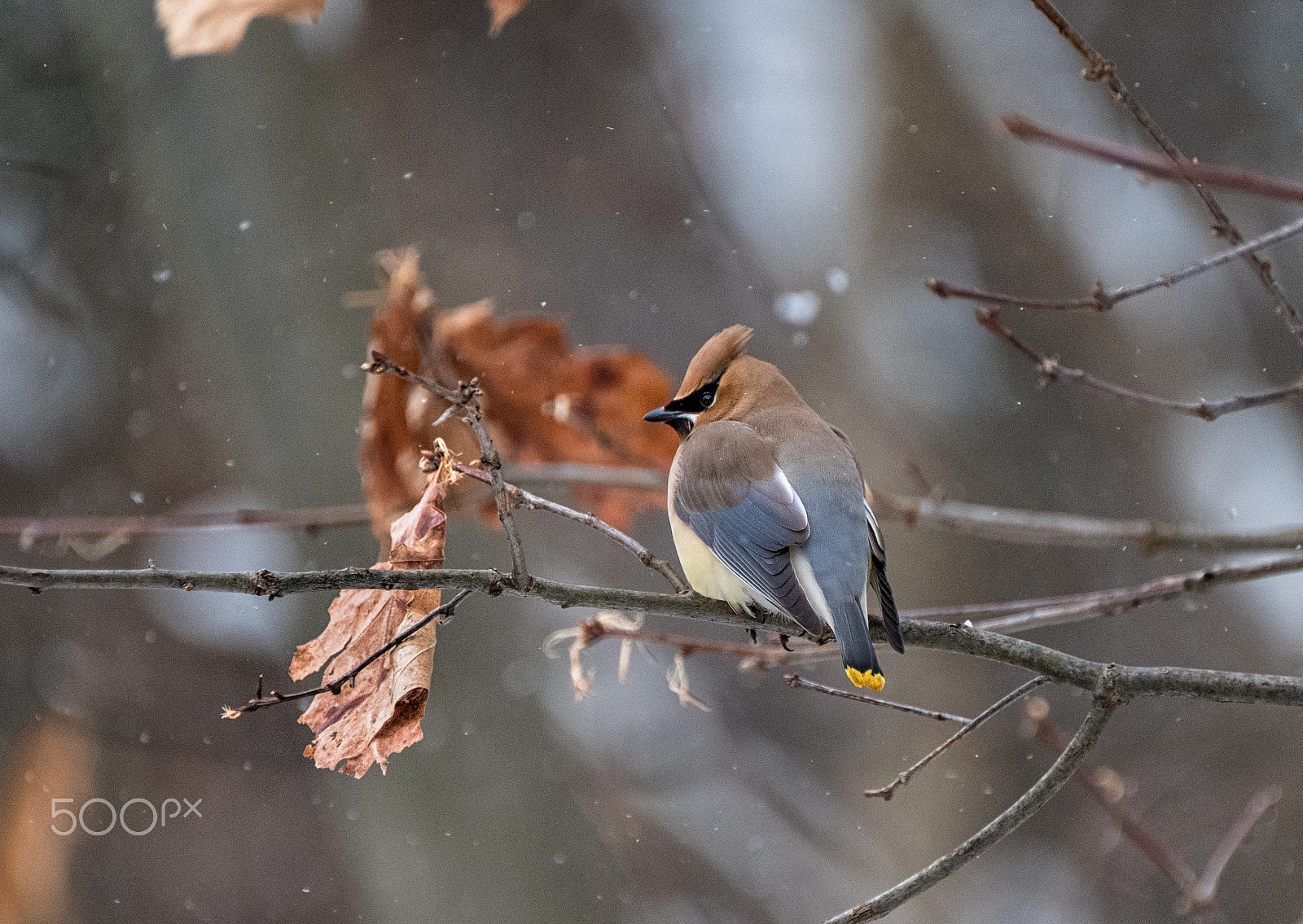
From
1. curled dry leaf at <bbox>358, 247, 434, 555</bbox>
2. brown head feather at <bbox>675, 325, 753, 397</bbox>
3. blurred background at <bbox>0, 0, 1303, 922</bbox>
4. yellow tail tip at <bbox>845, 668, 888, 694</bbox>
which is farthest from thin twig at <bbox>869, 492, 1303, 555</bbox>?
curled dry leaf at <bbox>358, 247, 434, 555</bbox>

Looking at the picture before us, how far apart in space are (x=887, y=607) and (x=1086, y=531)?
81 cm

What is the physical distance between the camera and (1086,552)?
3.64 m

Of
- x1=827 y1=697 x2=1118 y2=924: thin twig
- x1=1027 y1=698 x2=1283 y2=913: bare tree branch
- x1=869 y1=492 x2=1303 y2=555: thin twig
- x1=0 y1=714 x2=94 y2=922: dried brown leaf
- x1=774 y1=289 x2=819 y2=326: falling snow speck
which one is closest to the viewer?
x1=827 y1=697 x2=1118 y2=924: thin twig

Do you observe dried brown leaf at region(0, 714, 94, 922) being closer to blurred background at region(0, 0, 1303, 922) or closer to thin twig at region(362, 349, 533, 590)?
blurred background at region(0, 0, 1303, 922)

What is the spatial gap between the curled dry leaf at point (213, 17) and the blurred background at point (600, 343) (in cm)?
30

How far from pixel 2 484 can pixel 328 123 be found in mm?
1385

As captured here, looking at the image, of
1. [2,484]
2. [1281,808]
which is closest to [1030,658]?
[1281,808]

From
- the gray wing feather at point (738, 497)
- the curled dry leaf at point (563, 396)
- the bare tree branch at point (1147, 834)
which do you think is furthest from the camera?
the curled dry leaf at point (563, 396)

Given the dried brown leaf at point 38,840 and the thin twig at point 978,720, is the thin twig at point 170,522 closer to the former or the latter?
the dried brown leaf at point 38,840

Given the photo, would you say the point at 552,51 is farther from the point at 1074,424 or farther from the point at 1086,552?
the point at 1086,552

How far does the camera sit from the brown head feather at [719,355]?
1827 mm

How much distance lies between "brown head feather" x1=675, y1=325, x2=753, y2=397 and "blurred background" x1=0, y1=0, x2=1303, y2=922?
0.90 meters

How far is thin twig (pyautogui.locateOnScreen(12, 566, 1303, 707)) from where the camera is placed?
4.11 ft

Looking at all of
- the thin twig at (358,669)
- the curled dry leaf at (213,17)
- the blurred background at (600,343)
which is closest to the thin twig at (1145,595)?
the blurred background at (600,343)
